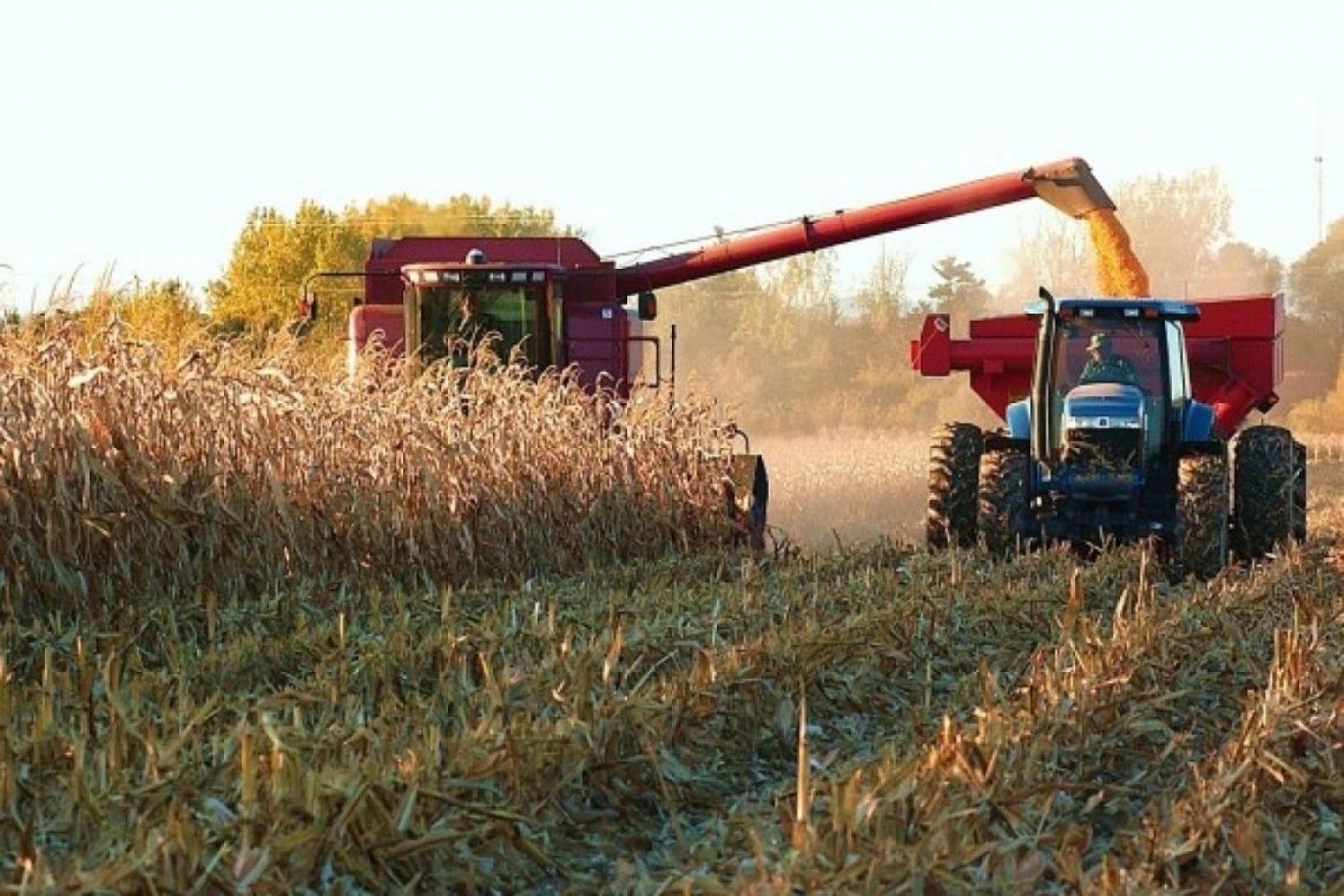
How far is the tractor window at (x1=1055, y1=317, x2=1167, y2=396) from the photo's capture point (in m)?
12.1

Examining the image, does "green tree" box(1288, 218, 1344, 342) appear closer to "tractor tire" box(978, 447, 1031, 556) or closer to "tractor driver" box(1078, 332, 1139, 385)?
"tractor driver" box(1078, 332, 1139, 385)

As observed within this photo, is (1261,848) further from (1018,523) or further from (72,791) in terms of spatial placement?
(1018,523)

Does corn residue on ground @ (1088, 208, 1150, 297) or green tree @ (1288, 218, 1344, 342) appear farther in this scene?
green tree @ (1288, 218, 1344, 342)

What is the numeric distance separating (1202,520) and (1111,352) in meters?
1.51

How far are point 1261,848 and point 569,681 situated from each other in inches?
83.6

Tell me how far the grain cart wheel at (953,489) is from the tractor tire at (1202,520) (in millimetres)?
1425

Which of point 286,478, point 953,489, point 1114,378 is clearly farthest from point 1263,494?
point 286,478

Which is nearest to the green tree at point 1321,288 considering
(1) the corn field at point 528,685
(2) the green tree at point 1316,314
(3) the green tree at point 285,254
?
(2) the green tree at point 1316,314

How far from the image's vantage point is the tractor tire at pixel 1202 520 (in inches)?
433

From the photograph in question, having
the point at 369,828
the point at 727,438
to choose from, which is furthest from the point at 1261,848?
the point at 727,438

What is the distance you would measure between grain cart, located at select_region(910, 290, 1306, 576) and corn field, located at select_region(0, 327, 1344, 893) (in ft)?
2.06

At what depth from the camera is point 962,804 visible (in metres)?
4.42

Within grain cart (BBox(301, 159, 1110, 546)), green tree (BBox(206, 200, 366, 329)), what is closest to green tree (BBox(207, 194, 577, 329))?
green tree (BBox(206, 200, 366, 329))

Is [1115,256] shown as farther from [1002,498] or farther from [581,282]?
[1002,498]
